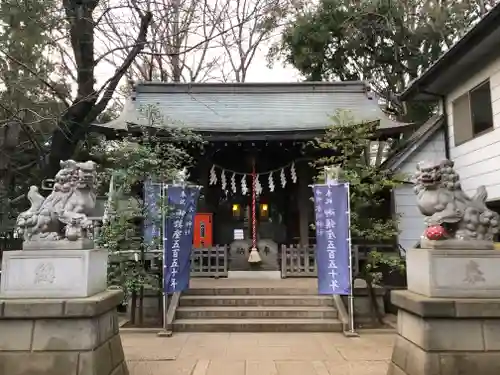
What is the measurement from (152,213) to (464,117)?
7.46 meters

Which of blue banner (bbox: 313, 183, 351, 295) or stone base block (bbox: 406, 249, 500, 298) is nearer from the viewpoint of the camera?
stone base block (bbox: 406, 249, 500, 298)

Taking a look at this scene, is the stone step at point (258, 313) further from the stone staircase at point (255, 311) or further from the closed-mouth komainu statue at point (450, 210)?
the closed-mouth komainu statue at point (450, 210)

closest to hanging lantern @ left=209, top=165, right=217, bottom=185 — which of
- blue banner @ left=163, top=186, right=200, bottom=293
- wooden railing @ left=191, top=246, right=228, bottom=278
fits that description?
wooden railing @ left=191, top=246, right=228, bottom=278

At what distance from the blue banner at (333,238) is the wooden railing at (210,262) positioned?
3.93 m

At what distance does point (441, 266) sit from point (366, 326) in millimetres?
4543

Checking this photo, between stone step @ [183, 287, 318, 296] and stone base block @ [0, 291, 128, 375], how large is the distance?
5028mm

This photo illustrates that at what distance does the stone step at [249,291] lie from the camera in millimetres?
9336

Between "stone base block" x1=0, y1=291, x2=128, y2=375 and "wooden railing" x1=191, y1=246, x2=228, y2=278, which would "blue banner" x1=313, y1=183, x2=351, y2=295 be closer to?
"wooden railing" x1=191, y1=246, x2=228, y2=278

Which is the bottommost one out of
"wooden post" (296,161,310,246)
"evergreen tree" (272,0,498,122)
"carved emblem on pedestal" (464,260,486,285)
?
"carved emblem on pedestal" (464,260,486,285)

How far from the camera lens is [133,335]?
7.94 meters

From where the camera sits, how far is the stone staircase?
320 inches

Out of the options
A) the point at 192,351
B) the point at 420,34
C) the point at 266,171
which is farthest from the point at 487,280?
the point at 420,34

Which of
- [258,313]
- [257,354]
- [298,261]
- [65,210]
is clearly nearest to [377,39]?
[298,261]

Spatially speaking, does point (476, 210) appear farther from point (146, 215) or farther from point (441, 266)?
point (146, 215)
